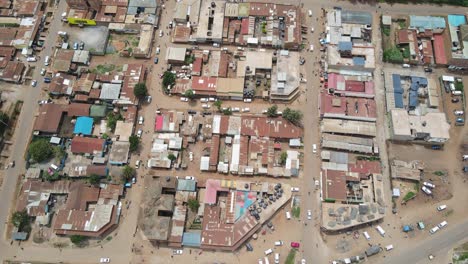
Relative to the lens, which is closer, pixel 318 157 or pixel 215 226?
pixel 215 226

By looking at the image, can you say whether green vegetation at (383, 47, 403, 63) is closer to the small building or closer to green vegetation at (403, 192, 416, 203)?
green vegetation at (403, 192, 416, 203)

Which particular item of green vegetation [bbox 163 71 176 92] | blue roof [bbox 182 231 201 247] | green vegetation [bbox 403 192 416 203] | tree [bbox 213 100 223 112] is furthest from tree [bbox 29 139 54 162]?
green vegetation [bbox 403 192 416 203]

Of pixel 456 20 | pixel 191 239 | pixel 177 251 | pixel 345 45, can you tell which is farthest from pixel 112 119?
pixel 456 20

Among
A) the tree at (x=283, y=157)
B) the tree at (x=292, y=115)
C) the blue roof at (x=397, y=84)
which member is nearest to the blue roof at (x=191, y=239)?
the tree at (x=283, y=157)

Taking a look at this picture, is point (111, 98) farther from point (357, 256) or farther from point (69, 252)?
point (357, 256)

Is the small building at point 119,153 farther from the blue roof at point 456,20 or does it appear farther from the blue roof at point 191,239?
the blue roof at point 456,20

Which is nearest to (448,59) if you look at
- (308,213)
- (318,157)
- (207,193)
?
(318,157)
